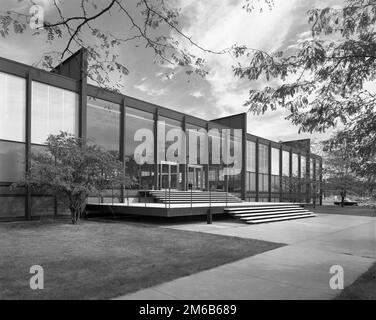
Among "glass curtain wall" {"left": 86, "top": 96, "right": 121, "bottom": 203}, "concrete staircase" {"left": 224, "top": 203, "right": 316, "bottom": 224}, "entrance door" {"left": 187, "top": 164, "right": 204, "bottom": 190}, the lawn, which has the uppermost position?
"glass curtain wall" {"left": 86, "top": 96, "right": 121, "bottom": 203}

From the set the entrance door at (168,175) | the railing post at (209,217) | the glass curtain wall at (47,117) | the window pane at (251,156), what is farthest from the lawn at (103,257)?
the window pane at (251,156)

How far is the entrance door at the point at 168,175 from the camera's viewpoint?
23.5 meters

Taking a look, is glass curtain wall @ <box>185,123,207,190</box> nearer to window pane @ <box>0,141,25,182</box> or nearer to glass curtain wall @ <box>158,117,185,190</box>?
glass curtain wall @ <box>158,117,185,190</box>

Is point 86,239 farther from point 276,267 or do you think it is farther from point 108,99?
point 108,99

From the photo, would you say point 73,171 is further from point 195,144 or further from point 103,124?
point 195,144

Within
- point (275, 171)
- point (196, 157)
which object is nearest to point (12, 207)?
point (196, 157)

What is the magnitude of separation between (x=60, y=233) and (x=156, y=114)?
12.7m

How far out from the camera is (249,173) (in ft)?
106

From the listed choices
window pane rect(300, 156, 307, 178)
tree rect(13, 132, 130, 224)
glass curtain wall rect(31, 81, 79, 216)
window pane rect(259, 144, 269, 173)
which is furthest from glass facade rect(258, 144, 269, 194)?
tree rect(13, 132, 130, 224)

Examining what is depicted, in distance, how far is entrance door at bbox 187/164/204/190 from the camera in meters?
Answer: 26.0

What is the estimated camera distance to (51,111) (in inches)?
688

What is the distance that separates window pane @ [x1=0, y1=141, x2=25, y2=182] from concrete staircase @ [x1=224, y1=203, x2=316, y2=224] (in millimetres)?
10303

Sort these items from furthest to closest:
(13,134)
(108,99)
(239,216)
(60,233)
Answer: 1. (108,99)
2. (239,216)
3. (13,134)
4. (60,233)
